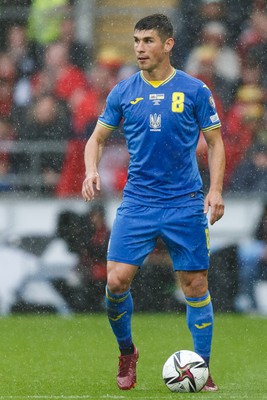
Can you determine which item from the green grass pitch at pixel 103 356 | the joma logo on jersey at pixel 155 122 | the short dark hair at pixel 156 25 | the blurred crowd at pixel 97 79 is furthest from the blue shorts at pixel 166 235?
the blurred crowd at pixel 97 79

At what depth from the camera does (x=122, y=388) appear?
662 centimetres

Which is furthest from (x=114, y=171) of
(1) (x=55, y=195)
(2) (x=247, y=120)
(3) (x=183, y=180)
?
(3) (x=183, y=180)

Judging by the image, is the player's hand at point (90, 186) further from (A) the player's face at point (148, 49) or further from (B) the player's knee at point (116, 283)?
(A) the player's face at point (148, 49)

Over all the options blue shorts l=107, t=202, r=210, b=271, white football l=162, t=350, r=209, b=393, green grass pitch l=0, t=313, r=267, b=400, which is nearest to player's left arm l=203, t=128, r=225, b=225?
blue shorts l=107, t=202, r=210, b=271

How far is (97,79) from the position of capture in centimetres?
1145

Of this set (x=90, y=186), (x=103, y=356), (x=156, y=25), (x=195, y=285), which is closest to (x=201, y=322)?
(x=195, y=285)

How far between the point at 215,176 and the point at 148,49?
31.9 inches

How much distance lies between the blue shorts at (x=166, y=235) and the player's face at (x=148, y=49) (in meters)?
0.80

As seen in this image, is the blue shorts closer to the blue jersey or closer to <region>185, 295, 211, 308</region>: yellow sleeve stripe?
the blue jersey

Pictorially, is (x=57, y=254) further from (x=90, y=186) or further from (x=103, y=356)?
(x=90, y=186)

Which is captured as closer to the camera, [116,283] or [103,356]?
[116,283]

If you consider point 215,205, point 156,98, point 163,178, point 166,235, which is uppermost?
point 156,98

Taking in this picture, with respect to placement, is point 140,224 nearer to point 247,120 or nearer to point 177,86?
point 177,86

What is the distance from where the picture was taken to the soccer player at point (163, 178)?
259 inches
